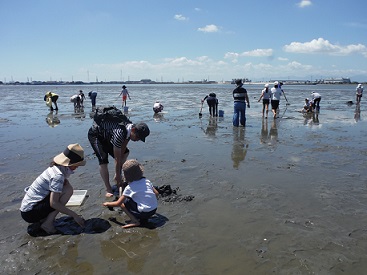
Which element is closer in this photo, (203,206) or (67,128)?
(203,206)

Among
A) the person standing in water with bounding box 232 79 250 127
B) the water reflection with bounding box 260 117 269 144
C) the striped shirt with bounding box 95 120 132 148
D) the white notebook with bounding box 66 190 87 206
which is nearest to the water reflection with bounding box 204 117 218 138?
the person standing in water with bounding box 232 79 250 127

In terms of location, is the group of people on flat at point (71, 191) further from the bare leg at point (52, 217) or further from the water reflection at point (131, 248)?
the water reflection at point (131, 248)

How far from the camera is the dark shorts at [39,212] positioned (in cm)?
414

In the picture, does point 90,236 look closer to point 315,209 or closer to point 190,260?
point 190,260

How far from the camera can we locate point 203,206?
195 inches

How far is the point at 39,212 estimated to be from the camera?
4.16 m

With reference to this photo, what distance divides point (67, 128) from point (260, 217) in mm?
10588

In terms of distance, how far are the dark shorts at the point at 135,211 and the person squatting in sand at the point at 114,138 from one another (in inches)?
33.5

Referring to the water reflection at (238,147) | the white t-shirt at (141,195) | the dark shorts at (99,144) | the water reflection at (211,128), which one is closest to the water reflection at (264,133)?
the water reflection at (238,147)

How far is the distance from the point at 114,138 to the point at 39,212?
1.59m

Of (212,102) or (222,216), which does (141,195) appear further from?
(212,102)

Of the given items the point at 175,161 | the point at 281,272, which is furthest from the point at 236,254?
the point at 175,161

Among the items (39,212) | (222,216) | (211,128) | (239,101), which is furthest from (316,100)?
(39,212)

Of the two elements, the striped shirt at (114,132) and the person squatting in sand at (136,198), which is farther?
the striped shirt at (114,132)
